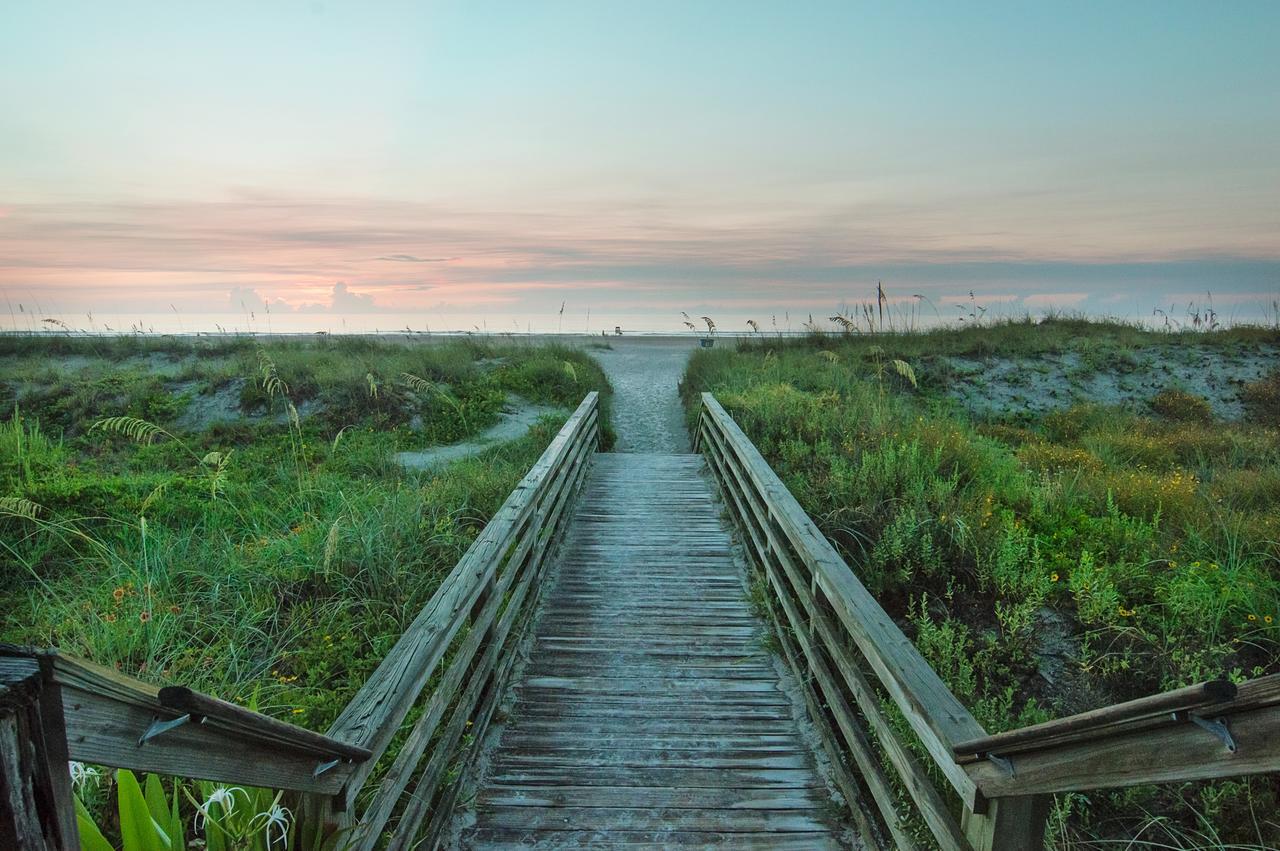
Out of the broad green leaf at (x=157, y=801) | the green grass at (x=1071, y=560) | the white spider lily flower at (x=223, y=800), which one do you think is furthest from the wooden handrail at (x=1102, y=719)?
the broad green leaf at (x=157, y=801)

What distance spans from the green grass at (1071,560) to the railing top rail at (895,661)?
0.55 m

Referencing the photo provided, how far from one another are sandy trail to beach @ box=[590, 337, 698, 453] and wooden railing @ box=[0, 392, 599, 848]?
30.0 ft

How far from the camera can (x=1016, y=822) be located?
2.11 m

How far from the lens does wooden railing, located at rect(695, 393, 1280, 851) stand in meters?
1.36

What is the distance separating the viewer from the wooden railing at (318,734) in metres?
1.05

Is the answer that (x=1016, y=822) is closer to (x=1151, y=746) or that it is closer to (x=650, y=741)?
(x=1151, y=746)

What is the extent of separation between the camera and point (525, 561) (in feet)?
18.7

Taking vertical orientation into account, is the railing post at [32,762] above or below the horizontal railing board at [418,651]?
above

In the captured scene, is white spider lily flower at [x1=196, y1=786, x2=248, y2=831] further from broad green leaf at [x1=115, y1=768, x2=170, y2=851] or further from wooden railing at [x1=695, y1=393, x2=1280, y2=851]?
wooden railing at [x1=695, y1=393, x2=1280, y2=851]

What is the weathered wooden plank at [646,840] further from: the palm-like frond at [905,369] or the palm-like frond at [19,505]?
the palm-like frond at [905,369]

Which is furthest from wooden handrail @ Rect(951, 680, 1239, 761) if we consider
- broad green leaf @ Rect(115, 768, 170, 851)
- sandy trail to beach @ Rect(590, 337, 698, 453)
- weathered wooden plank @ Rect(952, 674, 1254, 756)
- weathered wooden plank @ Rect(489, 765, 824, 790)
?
sandy trail to beach @ Rect(590, 337, 698, 453)

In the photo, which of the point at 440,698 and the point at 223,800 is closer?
the point at 223,800

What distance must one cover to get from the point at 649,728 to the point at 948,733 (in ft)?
6.82

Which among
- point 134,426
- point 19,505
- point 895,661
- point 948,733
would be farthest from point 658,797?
point 134,426
